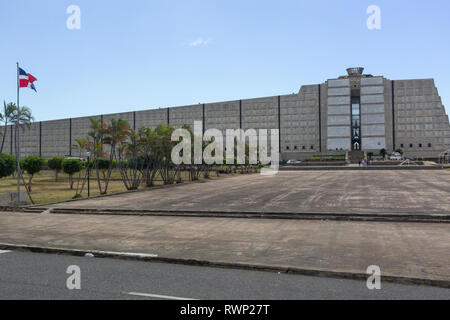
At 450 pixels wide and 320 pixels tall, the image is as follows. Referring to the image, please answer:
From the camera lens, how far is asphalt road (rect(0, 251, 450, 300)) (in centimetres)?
529

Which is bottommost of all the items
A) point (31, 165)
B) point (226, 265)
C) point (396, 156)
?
point (226, 265)

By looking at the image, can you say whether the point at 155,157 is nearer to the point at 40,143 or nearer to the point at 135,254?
the point at 135,254

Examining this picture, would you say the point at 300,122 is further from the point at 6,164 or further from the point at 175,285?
the point at 175,285

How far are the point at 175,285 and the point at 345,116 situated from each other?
88.4 m

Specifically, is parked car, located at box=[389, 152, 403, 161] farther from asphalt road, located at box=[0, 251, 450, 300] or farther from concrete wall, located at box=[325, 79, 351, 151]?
asphalt road, located at box=[0, 251, 450, 300]

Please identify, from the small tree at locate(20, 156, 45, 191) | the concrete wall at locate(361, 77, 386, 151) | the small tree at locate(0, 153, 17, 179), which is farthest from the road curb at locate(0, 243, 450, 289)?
the concrete wall at locate(361, 77, 386, 151)

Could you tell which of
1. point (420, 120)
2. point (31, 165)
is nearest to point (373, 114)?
point (420, 120)

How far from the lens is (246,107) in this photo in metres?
91.2

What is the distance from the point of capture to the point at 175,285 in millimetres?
5785

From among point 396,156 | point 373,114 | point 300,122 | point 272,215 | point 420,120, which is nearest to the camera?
point 272,215

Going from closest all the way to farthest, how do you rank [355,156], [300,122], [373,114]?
[355,156], [373,114], [300,122]

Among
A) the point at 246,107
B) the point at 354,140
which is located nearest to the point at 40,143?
the point at 246,107

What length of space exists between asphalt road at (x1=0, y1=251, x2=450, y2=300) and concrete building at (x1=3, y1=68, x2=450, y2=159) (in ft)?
276
